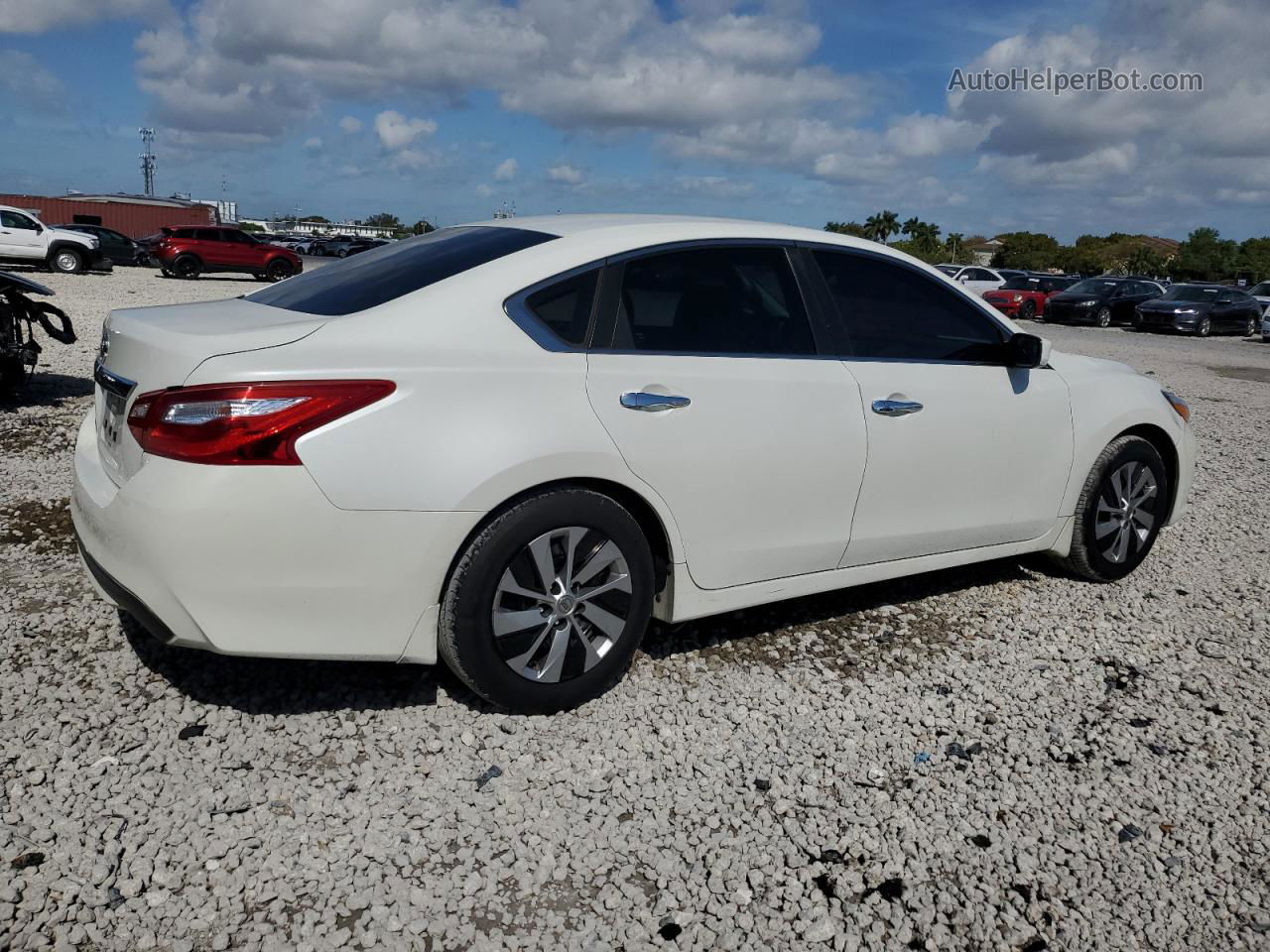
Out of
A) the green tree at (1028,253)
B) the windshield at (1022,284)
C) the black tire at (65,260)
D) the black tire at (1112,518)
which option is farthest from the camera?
the green tree at (1028,253)

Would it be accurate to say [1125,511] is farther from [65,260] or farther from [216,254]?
[216,254]

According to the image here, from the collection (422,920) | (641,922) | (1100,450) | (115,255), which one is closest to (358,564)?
(422,920)

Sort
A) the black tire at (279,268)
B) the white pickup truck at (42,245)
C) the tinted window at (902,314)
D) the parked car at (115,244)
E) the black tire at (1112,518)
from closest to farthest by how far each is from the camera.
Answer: the tinted window at (902,314) < the black tire at (1112,518) < the white pickup truck at (42,245) < the black tire at (279,268) < the parked car at (115,244)

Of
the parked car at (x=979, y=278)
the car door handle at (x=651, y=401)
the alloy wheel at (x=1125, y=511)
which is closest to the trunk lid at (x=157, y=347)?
the car door handle at (x=651, y=401)

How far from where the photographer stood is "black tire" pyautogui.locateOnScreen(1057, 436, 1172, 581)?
190 inches

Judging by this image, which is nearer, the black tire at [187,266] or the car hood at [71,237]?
the car hood at [71,237]

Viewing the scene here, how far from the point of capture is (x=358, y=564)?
2979 millimetres

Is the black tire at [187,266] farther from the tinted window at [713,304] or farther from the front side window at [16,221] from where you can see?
the tinted window at [713,304]

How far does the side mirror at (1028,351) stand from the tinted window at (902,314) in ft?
0.23

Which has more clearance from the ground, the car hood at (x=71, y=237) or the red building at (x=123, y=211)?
the car hood at (x=71, y=237)

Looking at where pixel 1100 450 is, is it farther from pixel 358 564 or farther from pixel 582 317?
pixel 358 564

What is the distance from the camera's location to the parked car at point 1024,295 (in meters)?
30.1

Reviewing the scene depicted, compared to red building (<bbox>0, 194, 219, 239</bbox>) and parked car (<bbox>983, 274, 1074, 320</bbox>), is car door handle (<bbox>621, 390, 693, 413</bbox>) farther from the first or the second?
red building (<bbox>0, 194, 219, 239</bbox>)

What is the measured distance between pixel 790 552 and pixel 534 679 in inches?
42.4
